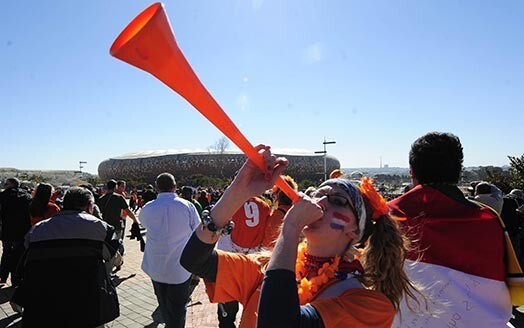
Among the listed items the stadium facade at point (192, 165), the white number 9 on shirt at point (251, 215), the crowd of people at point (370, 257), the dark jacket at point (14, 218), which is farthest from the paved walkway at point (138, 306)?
the stadium facade at point (192, 165)

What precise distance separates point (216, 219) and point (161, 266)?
2781 mm

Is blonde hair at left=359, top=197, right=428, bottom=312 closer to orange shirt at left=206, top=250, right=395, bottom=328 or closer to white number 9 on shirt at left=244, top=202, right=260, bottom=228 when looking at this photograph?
orange shirt at left=206, top=250, right=395, bottom=328

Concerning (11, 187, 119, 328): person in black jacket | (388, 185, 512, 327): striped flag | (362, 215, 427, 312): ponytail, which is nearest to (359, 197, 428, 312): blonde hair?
(362, 215, 427, 312): ponytail

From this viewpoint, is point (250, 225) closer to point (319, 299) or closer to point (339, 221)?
point (339, 221)

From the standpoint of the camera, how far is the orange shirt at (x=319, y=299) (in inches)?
59.4

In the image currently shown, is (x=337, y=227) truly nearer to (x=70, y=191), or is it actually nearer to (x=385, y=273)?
(x=385, y=273)

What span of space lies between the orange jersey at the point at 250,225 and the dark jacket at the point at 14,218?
4.40 m

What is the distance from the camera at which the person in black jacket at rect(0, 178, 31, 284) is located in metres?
6.67

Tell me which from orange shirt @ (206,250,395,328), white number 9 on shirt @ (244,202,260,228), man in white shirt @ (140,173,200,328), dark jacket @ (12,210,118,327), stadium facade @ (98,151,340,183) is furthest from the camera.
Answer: stadium facade @ (98,151,340,183)

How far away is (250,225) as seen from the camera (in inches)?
196

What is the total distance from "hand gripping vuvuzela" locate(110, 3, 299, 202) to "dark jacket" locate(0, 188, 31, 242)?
270 inches

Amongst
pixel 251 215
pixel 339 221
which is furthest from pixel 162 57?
pixel 251 215

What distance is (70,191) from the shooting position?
146 inches

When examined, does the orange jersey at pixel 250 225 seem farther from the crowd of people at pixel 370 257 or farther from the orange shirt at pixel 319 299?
the orange shirt at pixel 319 299
